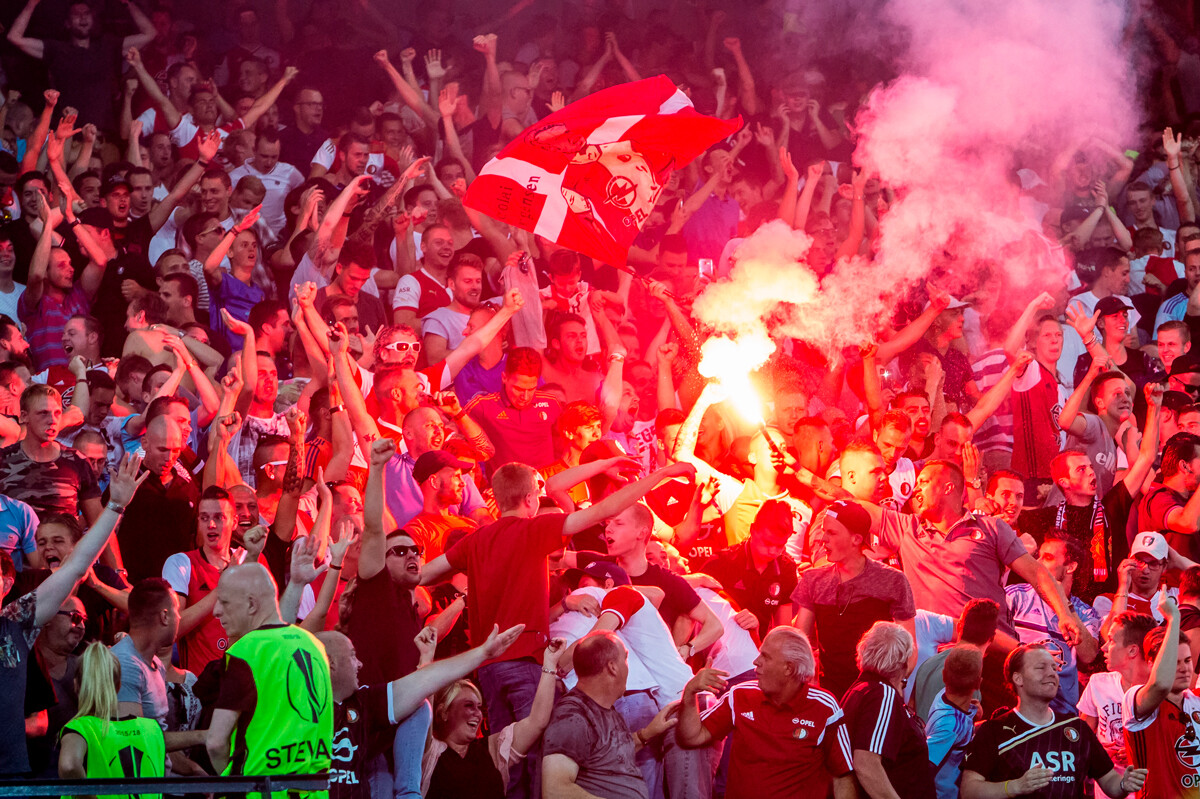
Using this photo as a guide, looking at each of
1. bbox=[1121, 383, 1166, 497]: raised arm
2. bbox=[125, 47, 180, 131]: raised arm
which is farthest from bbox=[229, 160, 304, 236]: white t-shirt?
bbox=[1121, 383, 1166, 497]: raised arm

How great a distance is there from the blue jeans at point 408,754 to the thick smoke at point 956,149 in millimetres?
4493

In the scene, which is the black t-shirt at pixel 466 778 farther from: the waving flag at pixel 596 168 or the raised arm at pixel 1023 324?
the raised arm at pixel 1023 324

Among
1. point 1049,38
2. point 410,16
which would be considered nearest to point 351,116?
point 410,16

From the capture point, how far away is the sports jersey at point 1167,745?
6.03m

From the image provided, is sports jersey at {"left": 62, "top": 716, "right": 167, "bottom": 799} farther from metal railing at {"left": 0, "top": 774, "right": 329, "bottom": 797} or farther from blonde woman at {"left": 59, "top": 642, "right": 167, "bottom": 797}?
metal railing at {"left": 0, "top": 774, "right": 329, "bottom": 797}

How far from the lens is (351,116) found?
10.1m

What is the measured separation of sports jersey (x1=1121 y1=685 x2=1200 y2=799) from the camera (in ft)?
19.8

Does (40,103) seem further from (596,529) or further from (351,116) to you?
(596,529)

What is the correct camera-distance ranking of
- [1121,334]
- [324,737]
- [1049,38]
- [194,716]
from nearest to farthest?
[324,737] < [194,716] < [1121,334] < [1049,38]

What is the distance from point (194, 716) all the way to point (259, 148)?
17.2 ft

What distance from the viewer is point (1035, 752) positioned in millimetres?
5156

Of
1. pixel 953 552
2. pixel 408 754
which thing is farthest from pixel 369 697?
pixel 953 552

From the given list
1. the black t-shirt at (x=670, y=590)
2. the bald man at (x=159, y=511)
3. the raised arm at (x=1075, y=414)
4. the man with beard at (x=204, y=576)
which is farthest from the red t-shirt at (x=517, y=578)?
the raised arm at (x=1075, y=414)

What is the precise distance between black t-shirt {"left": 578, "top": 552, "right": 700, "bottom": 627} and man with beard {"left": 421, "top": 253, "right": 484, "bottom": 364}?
281 centimetres
